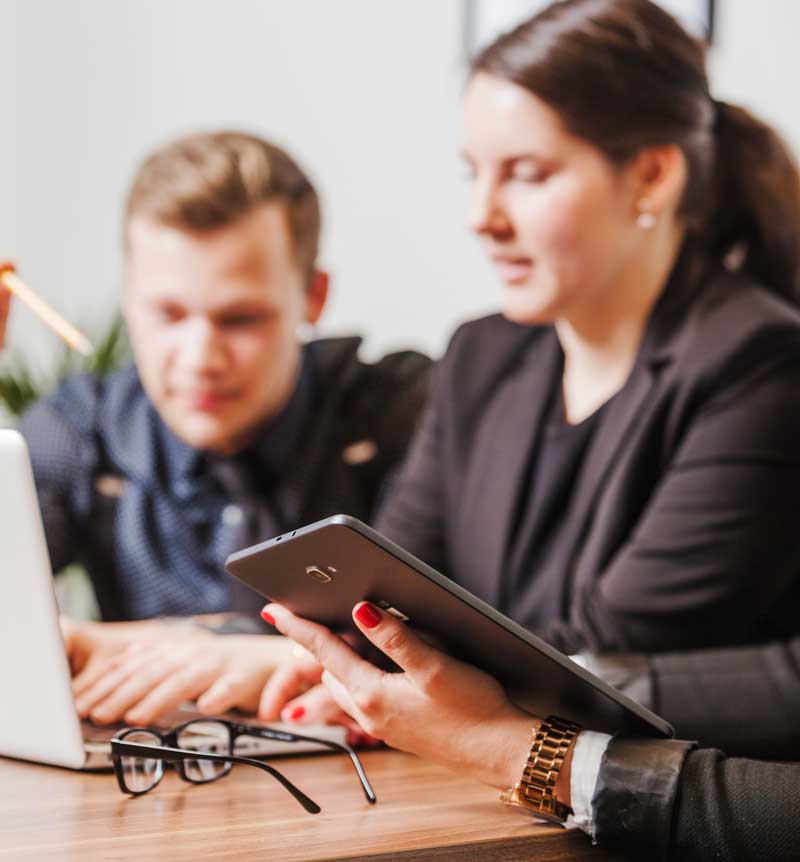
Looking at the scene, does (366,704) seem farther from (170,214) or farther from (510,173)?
(170,214)

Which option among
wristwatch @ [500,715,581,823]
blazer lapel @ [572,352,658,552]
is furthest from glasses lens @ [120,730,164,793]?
blazer lapel @ [572,352,658,552]

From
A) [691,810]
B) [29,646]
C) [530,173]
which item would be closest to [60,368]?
[530,173]

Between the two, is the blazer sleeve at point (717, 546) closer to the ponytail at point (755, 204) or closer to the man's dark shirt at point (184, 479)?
the ponytail at point (755, 204)

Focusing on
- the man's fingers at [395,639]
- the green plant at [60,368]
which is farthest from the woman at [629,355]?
the green plant at [60,368]

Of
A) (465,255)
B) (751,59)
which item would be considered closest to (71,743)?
(465,255)

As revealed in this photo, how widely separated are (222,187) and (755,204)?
73 cm

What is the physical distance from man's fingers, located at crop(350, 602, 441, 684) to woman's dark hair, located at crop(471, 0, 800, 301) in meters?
0.79

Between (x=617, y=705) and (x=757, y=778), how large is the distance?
0.36 ft

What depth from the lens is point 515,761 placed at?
0.83 metres

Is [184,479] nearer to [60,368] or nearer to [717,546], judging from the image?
[60,368]

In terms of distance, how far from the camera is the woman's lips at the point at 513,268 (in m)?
1.47

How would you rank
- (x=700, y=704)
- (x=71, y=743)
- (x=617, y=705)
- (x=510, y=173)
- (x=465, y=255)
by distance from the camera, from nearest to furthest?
(x=617, y=705) < (x=71, y=743) < (x=700, y=704) < (x=510, y=173) < (x=465, y=255)

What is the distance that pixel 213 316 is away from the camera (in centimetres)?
168

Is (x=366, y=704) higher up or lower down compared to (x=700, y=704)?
higher up
